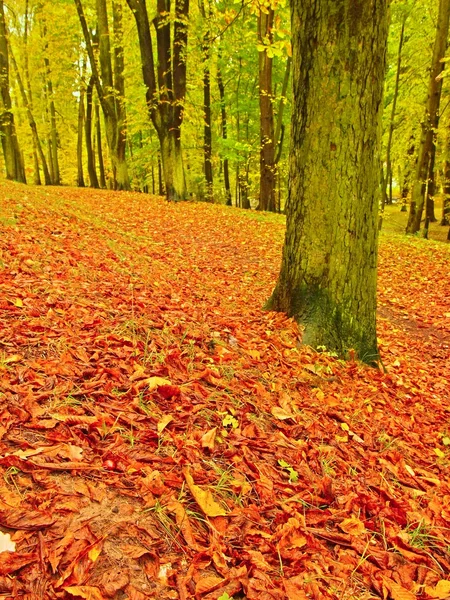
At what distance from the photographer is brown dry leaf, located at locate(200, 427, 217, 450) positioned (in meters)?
2.26

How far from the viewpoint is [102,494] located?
1761mm

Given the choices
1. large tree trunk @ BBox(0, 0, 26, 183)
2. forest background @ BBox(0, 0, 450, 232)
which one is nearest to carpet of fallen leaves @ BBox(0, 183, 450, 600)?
forest background @ BBox(0, 0, 450, 232)

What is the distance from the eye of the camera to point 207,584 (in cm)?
149

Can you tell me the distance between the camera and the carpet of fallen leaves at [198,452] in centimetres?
155

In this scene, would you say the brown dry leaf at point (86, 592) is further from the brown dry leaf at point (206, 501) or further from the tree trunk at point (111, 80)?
the tree trunk at point (111, 80)

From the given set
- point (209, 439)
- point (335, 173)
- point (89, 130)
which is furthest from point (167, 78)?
point (209, 439)

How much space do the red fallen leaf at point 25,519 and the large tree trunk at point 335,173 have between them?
2.97 metres

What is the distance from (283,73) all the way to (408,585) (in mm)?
19340

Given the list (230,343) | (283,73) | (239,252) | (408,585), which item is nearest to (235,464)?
(408,585)

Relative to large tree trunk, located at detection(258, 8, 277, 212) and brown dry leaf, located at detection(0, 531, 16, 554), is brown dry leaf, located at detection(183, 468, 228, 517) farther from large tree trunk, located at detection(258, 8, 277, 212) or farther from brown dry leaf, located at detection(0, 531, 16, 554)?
large tree trunk, located at detection(258, 8, 277, 212)

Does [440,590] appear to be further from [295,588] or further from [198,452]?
[198,452]

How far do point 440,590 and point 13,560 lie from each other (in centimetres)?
174

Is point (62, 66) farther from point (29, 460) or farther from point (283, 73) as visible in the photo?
point (29, 460)

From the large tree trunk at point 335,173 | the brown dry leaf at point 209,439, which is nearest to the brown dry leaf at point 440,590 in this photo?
the brown dry leaf at point 209,439
